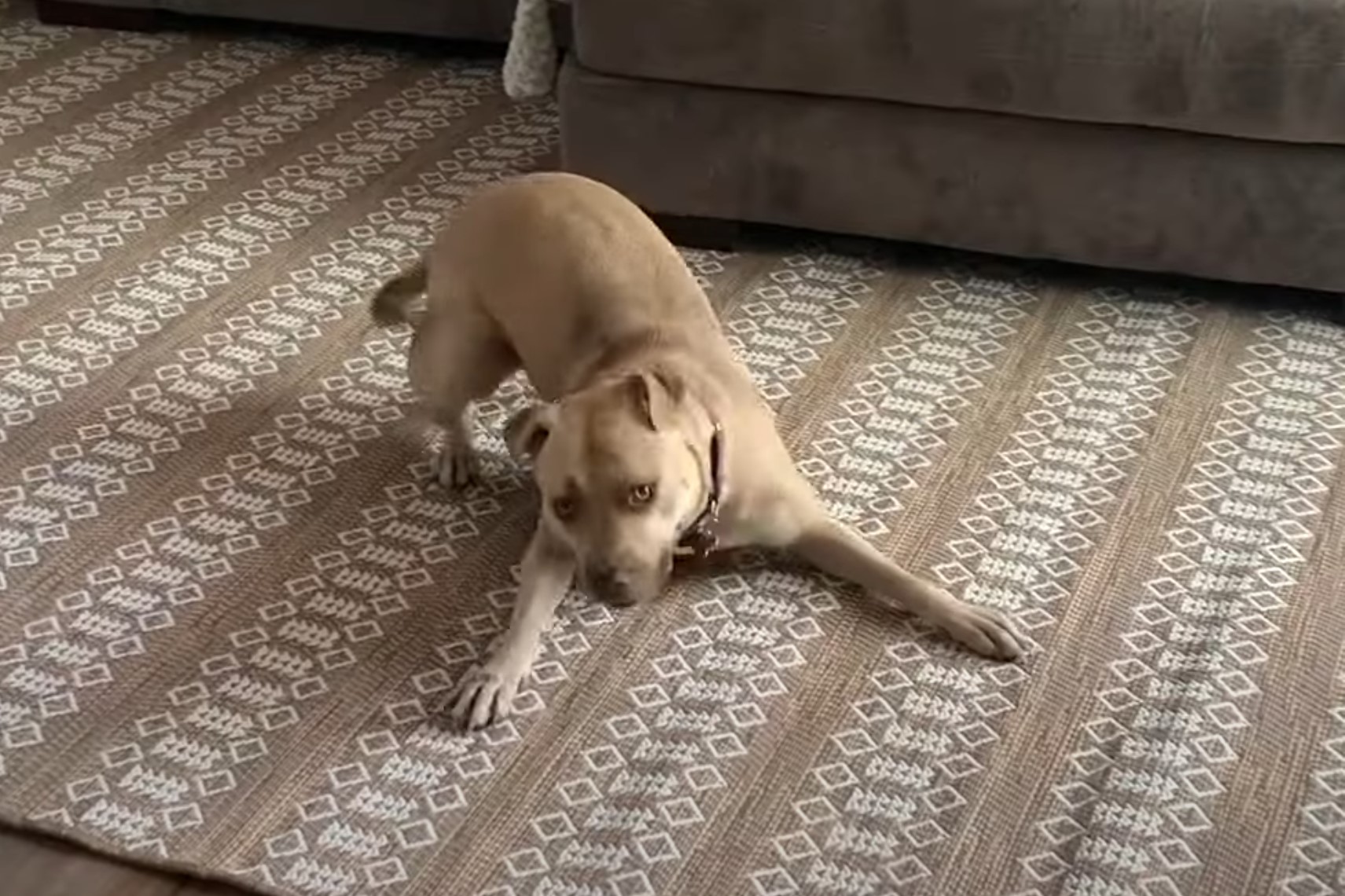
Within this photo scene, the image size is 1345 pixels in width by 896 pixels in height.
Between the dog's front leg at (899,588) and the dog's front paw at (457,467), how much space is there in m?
0.47

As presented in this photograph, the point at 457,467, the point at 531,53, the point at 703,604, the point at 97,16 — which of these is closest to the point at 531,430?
the point at 703,604

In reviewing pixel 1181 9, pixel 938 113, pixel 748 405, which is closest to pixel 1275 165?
pixel 1181 9

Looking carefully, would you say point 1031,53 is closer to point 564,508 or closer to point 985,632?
point 985,632

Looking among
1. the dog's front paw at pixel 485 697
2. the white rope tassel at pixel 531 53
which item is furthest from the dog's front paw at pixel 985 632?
the white rope tassel at pixel 531 53

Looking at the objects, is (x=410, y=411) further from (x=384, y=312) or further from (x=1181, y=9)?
A: (x=1181, y=9)

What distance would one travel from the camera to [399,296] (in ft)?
8.10

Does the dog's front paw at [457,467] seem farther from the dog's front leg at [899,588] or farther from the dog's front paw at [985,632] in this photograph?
the dog's front paw at [985,632]

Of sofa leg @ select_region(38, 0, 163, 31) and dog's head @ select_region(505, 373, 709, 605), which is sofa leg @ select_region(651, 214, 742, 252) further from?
sofa leg @ select_region(38, 0, 163, 31)

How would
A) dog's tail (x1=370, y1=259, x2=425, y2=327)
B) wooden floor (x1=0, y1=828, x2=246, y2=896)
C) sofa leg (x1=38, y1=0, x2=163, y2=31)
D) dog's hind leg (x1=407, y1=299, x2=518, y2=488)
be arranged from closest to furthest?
wooden floor (x1=0, y1=828, x2=246, y2=896)
dog's hind leg (x1=407, y1=299, x2=518, y2=488)
dog's tail (x1=370, y1=259, x2=425, y2=327)
sofa leg (x1=38, y1=0, x2=163, y2=31)

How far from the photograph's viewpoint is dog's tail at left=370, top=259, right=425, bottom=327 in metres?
2.45

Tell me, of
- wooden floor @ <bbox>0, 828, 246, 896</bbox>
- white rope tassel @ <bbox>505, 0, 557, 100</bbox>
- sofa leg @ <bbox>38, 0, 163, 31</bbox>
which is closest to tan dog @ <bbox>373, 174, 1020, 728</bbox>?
wooden floor @ <bbox>0, 828, 246, 896</bbox>

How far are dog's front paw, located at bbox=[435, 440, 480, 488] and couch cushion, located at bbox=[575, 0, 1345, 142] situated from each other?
753mm

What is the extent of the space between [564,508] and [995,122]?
1.10 metres

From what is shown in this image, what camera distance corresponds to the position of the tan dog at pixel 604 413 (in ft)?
6.11
